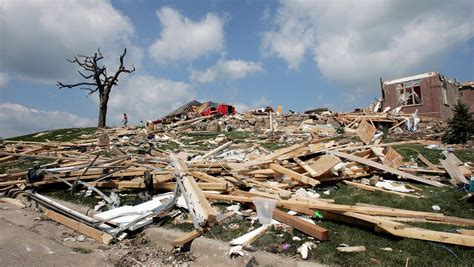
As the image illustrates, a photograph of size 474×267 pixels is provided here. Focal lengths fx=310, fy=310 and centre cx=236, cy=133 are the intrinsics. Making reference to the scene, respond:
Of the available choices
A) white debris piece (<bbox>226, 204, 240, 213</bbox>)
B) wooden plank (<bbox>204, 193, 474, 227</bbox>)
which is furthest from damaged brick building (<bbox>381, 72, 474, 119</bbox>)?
white debris piece (<bbox>226, 204, 240, 213</bbox>)

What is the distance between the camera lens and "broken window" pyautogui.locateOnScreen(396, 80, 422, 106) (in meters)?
20.8

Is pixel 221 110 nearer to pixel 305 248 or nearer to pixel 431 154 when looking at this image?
pixel 431 154

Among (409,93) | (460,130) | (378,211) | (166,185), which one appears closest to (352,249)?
(378,211)

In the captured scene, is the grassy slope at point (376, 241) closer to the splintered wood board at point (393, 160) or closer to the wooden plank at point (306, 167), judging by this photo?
the wooden plank at point (306, 167)

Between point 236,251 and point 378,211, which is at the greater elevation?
point 378,211

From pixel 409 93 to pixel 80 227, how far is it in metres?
22.3

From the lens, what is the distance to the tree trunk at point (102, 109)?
25.2 metres

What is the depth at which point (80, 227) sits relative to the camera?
14.2 ft

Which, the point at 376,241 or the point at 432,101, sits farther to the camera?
the point at 432,101

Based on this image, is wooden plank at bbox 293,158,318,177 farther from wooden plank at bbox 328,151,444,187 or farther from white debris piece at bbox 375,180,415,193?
white debris piece at bbox 375,180,415,193

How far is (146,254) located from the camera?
3742 mm

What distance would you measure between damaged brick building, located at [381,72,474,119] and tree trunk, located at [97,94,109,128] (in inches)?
852

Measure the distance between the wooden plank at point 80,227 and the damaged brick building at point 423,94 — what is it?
21.4 meters

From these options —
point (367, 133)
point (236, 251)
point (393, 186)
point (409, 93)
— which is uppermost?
point (409, 93)
